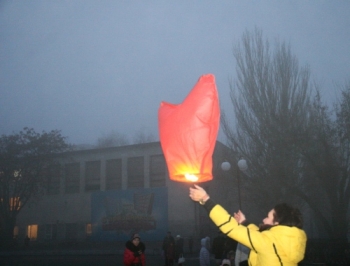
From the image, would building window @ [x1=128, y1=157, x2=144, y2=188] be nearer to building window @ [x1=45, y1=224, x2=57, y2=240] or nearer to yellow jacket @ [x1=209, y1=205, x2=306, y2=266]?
building window @ [x1=45, y1=224, x2=57, y2=240]

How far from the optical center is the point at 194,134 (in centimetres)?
355

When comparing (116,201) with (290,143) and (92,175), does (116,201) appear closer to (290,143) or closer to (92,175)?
(92,175)

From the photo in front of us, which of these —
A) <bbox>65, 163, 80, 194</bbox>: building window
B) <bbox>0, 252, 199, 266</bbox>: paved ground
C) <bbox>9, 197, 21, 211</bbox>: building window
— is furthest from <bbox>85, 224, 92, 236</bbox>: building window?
<bbox>0, 252, 199, 266</bbox>: paved ground

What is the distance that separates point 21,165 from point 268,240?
35007 millimetres

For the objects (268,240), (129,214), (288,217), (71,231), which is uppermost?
(288,217)

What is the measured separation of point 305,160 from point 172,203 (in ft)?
59.4

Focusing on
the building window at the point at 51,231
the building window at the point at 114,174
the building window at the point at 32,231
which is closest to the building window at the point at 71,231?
the building window at the point at 51,231

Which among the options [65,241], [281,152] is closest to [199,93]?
[281,152]

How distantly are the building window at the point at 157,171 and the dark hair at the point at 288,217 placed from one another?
32362 millimetres

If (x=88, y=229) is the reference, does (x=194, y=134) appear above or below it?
above

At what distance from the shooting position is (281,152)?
19.1m

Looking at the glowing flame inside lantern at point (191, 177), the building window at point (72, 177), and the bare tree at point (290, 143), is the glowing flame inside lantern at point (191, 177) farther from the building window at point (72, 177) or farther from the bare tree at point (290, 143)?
the building window at point (72, 177)

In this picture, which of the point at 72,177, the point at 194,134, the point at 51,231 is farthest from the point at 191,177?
the point at 51,231

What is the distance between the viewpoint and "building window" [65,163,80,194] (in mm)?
40125
